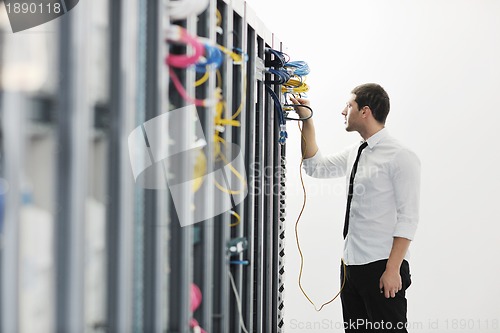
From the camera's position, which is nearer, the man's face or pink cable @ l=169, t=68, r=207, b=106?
pink cable @ l=169, t=68, r=207, b=106

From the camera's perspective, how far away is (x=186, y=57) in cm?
132

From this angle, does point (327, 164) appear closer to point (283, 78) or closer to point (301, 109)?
point (301, 109)

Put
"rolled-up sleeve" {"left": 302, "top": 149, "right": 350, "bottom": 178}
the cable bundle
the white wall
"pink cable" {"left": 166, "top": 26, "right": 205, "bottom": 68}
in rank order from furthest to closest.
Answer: the white wall
"rolled-up sleeve" {"left": 302, "top": 149, "right": 350, "bottom": 178}
the cable bundle
"pink cable" {"left": 166, "top": 26, "right": 205, "bottom": 68}

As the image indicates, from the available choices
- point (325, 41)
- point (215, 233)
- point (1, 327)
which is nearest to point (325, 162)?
point (325, 41)

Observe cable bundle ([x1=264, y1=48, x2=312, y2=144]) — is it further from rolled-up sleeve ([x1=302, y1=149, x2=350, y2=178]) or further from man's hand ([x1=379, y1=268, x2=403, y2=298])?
man's hand ([x1=379, y1=268, x2=403, y2=298])

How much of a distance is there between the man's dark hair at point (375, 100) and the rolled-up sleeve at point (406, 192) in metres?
0.24

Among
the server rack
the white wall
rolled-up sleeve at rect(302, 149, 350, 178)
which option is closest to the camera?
the server rack

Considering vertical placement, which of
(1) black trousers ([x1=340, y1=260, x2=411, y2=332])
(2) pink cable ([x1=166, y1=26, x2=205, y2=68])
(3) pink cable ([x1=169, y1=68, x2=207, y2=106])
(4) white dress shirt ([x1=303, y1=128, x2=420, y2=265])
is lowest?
(1) black trousers ([x1=340, y1=260, x2=411, y2=332])

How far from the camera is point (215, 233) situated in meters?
1.67

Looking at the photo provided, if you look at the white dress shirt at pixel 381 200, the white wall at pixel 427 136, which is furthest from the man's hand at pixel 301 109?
the white wall at pixel 427 136

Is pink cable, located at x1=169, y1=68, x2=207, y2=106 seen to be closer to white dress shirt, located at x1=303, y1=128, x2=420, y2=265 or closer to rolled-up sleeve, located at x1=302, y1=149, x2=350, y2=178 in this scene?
white dress shirt, located at x1=303, y1=128, x2=420, y2=265

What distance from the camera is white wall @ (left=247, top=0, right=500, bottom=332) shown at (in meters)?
3.67

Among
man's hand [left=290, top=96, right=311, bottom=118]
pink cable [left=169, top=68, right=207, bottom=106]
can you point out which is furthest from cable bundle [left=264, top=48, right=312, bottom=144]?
pink cable [left=169, top=68, right=207, bottom=106]

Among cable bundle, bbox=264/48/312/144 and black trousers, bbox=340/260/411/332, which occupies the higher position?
cable bundle, bbox=264/48/312/144
